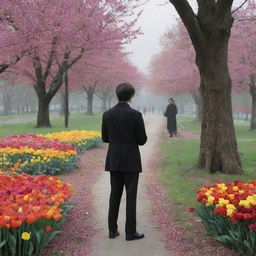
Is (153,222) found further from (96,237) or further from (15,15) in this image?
(15,15)

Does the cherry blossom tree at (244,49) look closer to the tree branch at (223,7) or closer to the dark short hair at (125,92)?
the tree branch at (223,7)

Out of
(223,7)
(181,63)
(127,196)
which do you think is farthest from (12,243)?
(181,63)

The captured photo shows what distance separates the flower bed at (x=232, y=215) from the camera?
4.40 metres

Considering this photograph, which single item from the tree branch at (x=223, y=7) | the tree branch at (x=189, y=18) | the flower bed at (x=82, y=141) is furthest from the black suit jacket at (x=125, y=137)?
the flower bed at (x=82, y=141)

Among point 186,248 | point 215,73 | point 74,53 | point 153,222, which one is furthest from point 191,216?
point 74,53

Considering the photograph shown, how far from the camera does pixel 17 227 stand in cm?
442

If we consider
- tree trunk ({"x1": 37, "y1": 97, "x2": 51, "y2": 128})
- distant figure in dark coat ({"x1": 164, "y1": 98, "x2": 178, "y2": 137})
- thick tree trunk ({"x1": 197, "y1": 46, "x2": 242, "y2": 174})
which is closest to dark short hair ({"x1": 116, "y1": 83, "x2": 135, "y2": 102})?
thick tree trunk ({"x1": 197, "y1": 46, "x2": 242, "y2": 174})

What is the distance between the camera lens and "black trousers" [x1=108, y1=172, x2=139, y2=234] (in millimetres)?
5199

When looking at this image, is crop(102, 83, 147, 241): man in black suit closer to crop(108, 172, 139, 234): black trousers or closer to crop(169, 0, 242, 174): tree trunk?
crop(108, 172, 139, 234): black trousers

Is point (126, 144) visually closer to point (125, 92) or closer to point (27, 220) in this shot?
point (125, 92)

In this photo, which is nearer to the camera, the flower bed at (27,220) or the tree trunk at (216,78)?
the flower bed at (27,220)

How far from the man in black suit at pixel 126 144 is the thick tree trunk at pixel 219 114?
14.2 feet

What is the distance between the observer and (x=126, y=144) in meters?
5.16

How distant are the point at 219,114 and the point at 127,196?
179 inches
